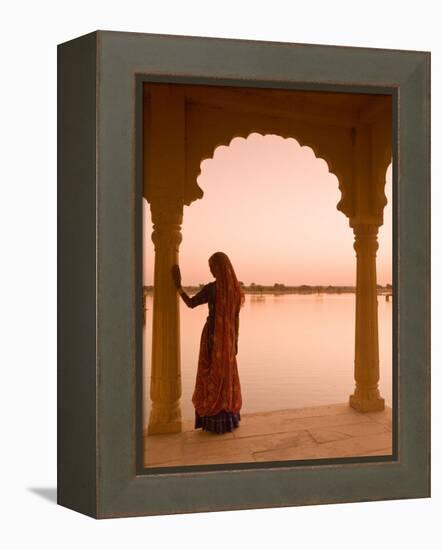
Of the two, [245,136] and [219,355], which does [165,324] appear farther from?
[245,136]

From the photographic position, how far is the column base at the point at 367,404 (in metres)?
5.51

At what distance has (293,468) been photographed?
514 centimetres

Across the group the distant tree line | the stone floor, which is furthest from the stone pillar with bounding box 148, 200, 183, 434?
the distant tree line

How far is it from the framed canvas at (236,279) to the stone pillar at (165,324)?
0.01 m

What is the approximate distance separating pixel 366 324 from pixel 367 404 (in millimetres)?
463

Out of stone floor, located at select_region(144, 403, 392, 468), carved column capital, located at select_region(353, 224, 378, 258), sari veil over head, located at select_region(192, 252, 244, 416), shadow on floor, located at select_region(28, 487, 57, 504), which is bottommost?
shadow on floor, located at select_region(28, 487, 57, 504)

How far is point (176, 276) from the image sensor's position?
5293 mm

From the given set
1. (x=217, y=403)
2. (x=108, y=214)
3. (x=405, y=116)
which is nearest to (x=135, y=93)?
(x=108, y=214)

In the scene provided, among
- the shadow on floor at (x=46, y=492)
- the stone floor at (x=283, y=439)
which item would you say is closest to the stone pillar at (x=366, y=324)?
the stone floor at (x=283, y=439)

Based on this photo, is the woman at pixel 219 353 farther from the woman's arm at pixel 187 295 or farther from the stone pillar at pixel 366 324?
the stone pillar at pixel 366 324

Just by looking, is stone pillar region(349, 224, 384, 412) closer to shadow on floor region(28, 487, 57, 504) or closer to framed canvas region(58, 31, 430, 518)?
framed canvas region(58, 31, 430, 518)

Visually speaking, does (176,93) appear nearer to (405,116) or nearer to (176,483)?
(405,116)

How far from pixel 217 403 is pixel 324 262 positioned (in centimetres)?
104

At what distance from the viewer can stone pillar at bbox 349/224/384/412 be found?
5590 millimetres
